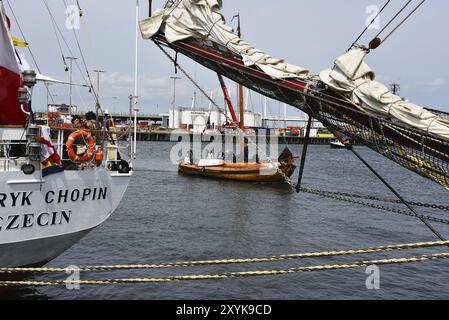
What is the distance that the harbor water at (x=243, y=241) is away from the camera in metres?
13.7

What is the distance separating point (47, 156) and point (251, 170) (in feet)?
96.5

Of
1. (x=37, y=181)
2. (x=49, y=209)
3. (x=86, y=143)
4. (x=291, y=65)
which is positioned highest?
(x=291, y=65)

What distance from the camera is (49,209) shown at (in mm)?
10797

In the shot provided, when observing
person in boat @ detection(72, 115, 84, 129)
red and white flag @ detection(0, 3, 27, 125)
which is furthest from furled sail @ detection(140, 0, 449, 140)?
person in boat @ detection(72, 115, 84, 129)

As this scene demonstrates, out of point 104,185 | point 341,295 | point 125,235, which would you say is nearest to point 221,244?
point 125,235

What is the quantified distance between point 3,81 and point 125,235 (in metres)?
10.4

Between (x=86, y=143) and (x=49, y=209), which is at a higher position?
(x=86, y=143)

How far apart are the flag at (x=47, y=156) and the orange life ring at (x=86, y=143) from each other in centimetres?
74

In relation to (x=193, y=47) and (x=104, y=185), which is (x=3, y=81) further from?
(x=193, y=47)

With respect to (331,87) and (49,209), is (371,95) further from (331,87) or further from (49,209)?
(49,209)

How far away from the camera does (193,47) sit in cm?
908

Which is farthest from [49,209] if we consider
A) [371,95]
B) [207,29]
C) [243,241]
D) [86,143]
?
[243,241]

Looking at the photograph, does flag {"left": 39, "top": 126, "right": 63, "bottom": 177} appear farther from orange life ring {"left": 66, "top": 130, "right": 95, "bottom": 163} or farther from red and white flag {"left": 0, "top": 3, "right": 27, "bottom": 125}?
red and white flag {"left": 0, "top": 3, "right": 27, "bottom": 125}

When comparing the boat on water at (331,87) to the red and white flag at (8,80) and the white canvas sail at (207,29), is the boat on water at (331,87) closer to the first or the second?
the white canvas sail at (207,29)
